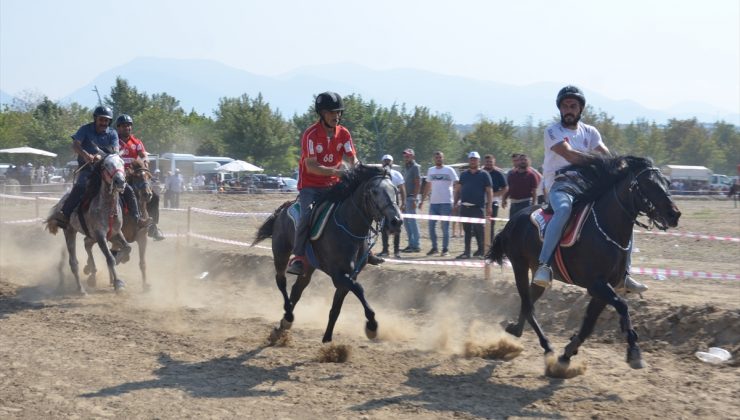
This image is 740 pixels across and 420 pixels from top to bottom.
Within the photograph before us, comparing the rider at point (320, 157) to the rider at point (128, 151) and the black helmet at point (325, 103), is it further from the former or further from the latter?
the rider at point (128, 151)

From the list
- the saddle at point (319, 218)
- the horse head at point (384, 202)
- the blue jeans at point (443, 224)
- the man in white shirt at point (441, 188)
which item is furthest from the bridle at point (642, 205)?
the man in white shirt at point (441, 188)

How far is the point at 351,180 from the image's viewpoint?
10.2 meters

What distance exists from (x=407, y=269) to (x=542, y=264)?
6718mm

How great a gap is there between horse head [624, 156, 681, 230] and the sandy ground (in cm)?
164

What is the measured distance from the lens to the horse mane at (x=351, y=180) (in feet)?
32.8

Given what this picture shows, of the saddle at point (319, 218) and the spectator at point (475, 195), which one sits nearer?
the saddle at point (319, 218)

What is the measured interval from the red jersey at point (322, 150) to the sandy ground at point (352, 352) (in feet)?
6.64

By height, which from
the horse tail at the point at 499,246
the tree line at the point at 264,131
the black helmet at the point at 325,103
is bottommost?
the horse tail at the point at 499,246

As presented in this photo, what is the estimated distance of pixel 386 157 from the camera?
17.3m

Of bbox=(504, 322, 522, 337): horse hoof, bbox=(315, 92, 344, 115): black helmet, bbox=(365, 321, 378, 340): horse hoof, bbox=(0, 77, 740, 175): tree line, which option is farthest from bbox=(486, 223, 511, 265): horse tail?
bbox=(0, 77, 740, 175): tree line

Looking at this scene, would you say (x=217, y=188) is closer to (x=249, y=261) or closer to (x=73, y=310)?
(x=249, y=261)

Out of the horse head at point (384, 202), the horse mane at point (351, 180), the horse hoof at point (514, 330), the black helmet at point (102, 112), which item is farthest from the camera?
the black helmet at point (102, 112)

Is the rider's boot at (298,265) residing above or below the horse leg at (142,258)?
above

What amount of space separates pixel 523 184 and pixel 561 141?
7163 millimetres
